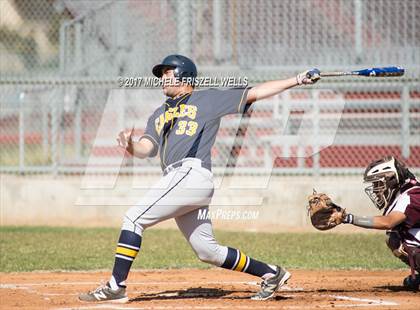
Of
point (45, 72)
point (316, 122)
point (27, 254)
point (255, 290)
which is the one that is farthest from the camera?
point (45, 72)

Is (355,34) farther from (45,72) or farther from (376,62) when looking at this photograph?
(45,72)

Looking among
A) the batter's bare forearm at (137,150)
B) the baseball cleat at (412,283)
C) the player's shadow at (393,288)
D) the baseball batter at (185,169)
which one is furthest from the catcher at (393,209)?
the batter's bare forearm at (137,150)

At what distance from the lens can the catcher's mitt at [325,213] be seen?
22.2ft

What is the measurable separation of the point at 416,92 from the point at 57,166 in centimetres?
585

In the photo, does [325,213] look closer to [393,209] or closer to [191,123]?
[393,209]

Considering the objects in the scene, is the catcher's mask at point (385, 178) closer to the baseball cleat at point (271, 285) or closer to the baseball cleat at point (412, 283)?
the baseball cleat at point (412, 283)

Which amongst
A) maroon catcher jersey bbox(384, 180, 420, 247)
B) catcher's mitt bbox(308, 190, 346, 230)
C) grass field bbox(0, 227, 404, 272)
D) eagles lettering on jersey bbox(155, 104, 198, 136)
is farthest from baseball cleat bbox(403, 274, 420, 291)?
eagles lettering on jersey bbox(155, 104, 198, 136)

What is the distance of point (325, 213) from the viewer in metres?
6.82

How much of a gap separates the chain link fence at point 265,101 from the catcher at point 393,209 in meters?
5.25

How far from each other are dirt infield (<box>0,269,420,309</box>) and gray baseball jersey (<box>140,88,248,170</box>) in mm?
1165

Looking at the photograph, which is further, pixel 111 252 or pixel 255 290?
pixel 111 252

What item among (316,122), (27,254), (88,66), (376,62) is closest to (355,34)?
(376,62)

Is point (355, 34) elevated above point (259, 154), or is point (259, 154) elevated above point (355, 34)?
point (355, 34)

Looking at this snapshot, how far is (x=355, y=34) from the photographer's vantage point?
44.0ft
